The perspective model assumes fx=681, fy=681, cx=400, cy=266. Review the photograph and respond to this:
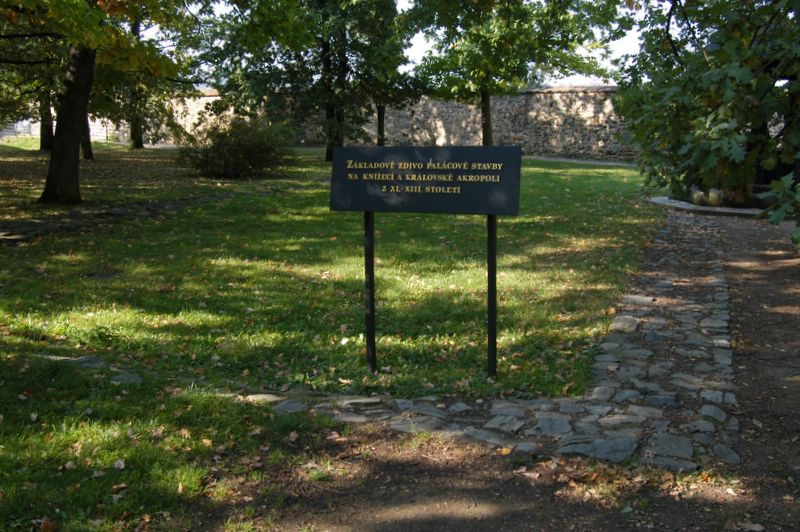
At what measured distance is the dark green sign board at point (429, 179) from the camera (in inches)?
194

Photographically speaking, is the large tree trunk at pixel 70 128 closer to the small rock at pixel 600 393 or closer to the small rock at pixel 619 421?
the small rock at pixel 600 393

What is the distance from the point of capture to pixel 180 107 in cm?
3962

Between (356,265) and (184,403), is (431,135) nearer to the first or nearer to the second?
(356,265)

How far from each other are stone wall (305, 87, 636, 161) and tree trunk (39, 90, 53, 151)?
36.2ft

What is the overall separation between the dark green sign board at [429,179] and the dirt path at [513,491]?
172 cm

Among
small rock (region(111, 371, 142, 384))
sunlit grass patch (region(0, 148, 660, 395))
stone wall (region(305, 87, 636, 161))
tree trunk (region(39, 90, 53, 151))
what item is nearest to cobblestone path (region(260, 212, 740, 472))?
sunlit grass patch (region(0, 148, 660, 395))

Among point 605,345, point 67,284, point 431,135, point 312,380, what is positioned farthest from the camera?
point 431,135

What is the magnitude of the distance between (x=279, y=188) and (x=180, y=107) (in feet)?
83.6

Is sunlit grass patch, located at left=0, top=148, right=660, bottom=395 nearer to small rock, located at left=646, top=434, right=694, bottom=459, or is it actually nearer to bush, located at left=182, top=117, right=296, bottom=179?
small rock, located at left=646, top=434, right=694, bottom=459

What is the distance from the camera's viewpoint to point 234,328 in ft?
21.1

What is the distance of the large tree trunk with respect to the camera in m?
13.1

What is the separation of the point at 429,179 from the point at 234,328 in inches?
100

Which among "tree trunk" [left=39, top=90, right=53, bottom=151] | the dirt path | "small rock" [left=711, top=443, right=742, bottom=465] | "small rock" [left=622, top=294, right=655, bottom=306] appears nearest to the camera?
the dirt path

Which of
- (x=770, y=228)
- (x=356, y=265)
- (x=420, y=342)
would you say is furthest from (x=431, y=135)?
(x=420, y=342)
